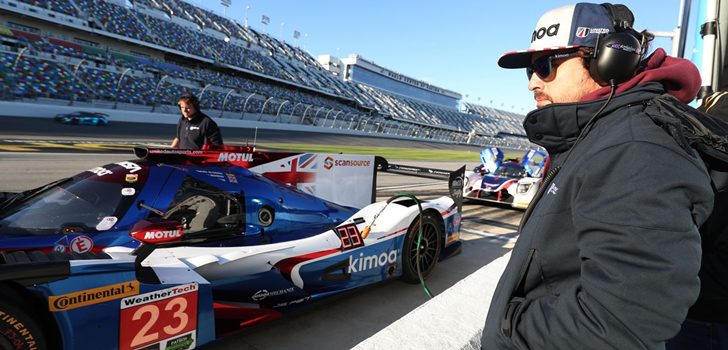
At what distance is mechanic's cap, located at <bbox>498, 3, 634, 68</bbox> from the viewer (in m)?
1.20

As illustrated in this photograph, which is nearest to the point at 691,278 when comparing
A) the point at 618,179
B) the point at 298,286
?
the point at 618,179

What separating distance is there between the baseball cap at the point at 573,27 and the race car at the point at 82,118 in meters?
26.2

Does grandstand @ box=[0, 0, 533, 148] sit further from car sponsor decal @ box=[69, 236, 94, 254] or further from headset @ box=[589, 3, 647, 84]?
headset @ box=[589, 3, 647, 84]

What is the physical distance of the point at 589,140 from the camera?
99 centimetres

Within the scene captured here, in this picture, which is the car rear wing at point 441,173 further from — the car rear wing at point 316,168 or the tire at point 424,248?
the tire at point 424,248

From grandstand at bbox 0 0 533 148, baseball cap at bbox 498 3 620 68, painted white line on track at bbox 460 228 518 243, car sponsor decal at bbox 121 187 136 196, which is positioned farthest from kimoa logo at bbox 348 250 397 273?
grandstand at bbox 0 0 533 148

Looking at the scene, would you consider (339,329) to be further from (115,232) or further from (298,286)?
(115,232)

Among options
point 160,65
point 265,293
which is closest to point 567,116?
point 265,293

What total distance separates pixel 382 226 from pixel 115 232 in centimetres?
219

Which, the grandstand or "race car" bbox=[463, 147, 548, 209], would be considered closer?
"race car" bbox=[463, 147, 548, 209]

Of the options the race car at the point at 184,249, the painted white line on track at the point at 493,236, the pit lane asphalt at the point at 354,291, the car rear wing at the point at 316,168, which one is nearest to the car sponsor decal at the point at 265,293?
the race car at the point at 184,249

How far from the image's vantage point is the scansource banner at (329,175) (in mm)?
4445

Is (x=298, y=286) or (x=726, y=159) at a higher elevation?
(x=726, y=159)

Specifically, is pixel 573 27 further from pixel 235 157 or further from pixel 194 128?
pixel 194 128
